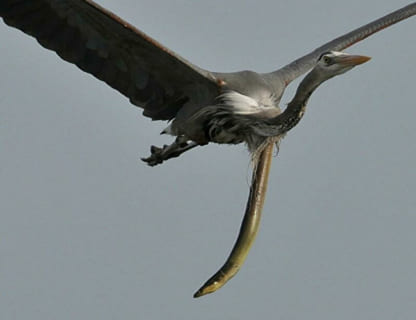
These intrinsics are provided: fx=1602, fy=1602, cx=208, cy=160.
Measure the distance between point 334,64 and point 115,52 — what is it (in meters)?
3.00

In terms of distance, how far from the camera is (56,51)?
58.4 feet

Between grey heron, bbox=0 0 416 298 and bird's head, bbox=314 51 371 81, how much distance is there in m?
1.35

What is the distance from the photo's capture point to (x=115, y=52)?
1795cm

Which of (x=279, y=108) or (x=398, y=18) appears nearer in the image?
(x=279, y=108)

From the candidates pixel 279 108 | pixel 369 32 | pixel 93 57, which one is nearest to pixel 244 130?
pixel 279 108

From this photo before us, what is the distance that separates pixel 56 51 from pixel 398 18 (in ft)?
16.7

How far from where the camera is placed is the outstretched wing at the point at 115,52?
17406 mm

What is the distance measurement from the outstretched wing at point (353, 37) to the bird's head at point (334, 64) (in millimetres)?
3399

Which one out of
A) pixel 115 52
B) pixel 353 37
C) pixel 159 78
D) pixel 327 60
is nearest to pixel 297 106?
pixel 327 60

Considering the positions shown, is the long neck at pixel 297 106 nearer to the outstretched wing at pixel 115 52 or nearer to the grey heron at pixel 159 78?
the grey heron at pixel 159 78

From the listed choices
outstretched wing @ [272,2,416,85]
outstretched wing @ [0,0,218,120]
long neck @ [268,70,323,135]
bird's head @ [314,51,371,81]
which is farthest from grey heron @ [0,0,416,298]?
bird's head @ [314,51,371,81]

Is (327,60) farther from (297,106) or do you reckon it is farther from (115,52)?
(115,52)

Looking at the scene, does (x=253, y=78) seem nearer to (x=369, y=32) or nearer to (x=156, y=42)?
(x=156, y=42)

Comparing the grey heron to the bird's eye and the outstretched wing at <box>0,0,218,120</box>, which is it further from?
the bird's eye
